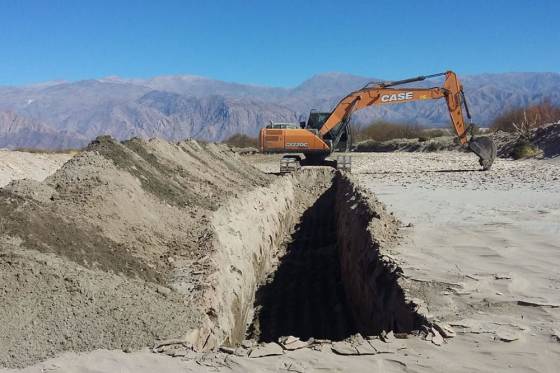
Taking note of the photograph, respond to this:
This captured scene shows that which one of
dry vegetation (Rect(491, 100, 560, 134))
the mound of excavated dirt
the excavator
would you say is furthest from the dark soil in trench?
dry vegetation (Rect(491, 100, 560, 134))

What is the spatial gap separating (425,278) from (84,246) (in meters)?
3.86

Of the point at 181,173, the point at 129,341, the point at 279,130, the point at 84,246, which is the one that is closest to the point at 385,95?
the point at 279,130

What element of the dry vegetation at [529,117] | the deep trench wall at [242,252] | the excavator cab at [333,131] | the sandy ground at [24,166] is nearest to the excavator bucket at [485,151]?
the excavator cab at [333,131]

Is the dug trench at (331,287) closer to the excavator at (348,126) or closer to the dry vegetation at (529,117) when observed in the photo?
the excavator at (348,126)

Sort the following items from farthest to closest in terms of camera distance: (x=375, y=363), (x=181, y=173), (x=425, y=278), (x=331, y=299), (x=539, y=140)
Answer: (x=539, y=140) < (x=181, y=173) < (x=331, y=299) < (x=425, y=278) < (x=375, y=363)

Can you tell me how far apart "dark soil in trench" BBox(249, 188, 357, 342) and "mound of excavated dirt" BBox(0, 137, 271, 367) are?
55.1 inches

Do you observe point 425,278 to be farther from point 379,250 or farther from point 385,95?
point 385,95

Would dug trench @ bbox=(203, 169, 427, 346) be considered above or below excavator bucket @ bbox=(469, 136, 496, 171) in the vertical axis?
below

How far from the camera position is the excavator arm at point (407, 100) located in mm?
18469

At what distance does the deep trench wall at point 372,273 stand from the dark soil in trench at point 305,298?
27 cm

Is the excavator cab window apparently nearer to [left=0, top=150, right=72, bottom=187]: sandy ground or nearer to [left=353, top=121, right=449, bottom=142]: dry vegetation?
[left=0, top=150, right=72, bottom=187]: sandy ground

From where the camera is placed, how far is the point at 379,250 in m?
6.73

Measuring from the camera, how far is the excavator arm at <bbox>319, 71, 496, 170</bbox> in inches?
727

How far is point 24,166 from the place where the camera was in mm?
17203
